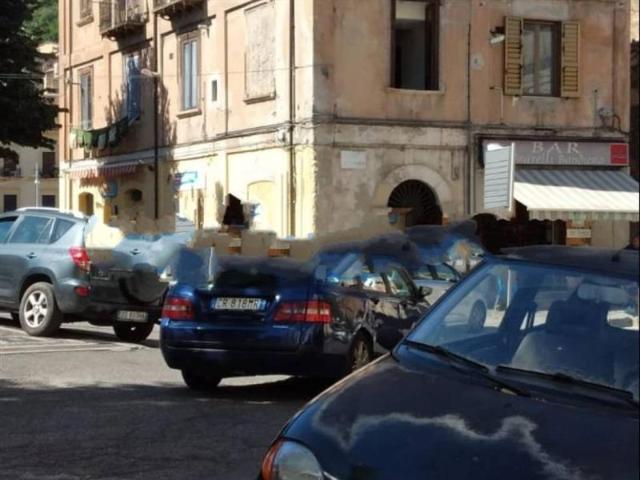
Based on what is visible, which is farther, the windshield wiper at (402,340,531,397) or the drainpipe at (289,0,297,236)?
the drainpipe at (289,0,297,236)

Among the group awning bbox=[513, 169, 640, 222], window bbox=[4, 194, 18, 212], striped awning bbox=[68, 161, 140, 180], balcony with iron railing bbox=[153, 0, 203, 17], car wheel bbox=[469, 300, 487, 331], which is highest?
balcony with iron railing bbox=[153, 0, 203, 17]

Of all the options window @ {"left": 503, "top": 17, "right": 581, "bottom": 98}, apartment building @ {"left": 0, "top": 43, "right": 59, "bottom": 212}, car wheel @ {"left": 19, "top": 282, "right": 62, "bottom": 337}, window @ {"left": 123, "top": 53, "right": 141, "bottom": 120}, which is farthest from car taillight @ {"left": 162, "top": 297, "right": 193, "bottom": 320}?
apartment building @ {"left": 0, "top": 43, "right": 59, "bottom": 212}

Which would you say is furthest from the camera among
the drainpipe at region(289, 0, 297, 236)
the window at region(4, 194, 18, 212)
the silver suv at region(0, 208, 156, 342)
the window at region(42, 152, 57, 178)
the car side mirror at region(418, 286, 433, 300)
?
the window at region(4, 194, 18, 212)

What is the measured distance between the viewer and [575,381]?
384cm

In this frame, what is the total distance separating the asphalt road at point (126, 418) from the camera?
690 cm

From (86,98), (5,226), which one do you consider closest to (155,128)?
(86,98)

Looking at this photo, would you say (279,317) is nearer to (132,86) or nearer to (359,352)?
(359,352)

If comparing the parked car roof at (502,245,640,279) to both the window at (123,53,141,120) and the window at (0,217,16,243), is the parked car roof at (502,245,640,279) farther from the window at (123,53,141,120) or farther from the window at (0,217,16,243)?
the window at (123,53,141,120)

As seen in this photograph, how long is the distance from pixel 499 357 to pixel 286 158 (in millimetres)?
19217

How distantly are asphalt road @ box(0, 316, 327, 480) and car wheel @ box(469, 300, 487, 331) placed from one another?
271 centimetres

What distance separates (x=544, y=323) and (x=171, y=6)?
24682 millimetres

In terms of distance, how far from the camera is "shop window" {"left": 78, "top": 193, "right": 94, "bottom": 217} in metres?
33.7

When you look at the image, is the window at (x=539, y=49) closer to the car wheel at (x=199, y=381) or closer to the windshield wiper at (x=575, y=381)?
the car wheel at (x=199, y=381)

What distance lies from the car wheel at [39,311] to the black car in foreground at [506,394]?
33.1ft
